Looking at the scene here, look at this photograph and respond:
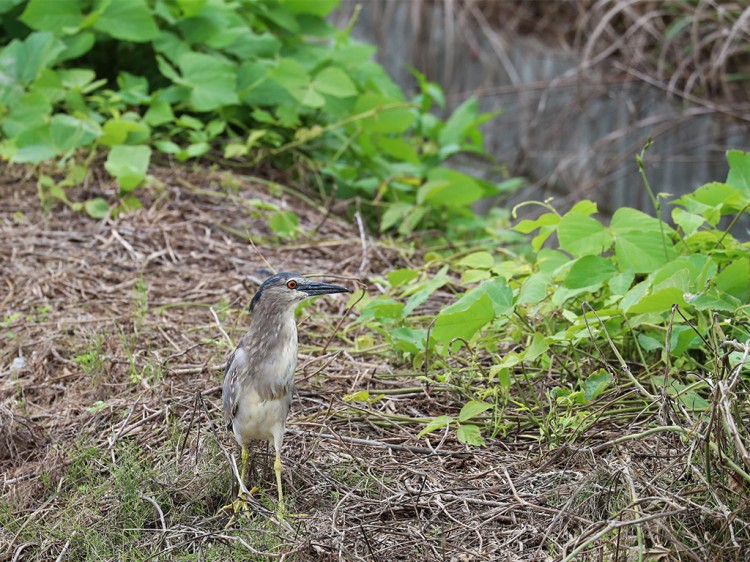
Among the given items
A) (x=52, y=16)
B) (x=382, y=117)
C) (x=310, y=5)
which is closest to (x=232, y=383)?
(x=382, y=117)

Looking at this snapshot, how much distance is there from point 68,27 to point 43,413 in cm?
292

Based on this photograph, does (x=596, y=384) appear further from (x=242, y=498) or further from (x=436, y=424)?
(x=242, y=498)

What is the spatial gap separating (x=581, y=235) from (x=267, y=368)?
1.22 meters

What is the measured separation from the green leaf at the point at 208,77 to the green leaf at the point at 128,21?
26 cm

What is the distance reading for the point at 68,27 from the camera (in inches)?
222

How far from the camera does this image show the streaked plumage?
9.62 ft

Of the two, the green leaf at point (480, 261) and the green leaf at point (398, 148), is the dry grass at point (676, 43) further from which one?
the green leaf at point (480, 261)

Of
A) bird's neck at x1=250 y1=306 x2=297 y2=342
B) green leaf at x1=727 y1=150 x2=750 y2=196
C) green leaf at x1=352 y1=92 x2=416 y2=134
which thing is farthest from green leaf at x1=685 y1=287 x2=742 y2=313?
green leaf at x1=352 y1=92 x2=416 y2=134

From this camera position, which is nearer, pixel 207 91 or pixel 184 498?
pixel 184 498

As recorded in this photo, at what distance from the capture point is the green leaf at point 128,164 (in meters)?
5.00

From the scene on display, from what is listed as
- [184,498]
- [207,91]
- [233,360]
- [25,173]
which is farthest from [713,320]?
[25,173]

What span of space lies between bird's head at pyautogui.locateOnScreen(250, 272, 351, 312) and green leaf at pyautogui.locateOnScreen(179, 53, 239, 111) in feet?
8.73

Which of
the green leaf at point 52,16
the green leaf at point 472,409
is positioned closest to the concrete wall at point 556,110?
the green leaf at point 52,16

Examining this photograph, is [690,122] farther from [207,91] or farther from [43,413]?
[43,413]
